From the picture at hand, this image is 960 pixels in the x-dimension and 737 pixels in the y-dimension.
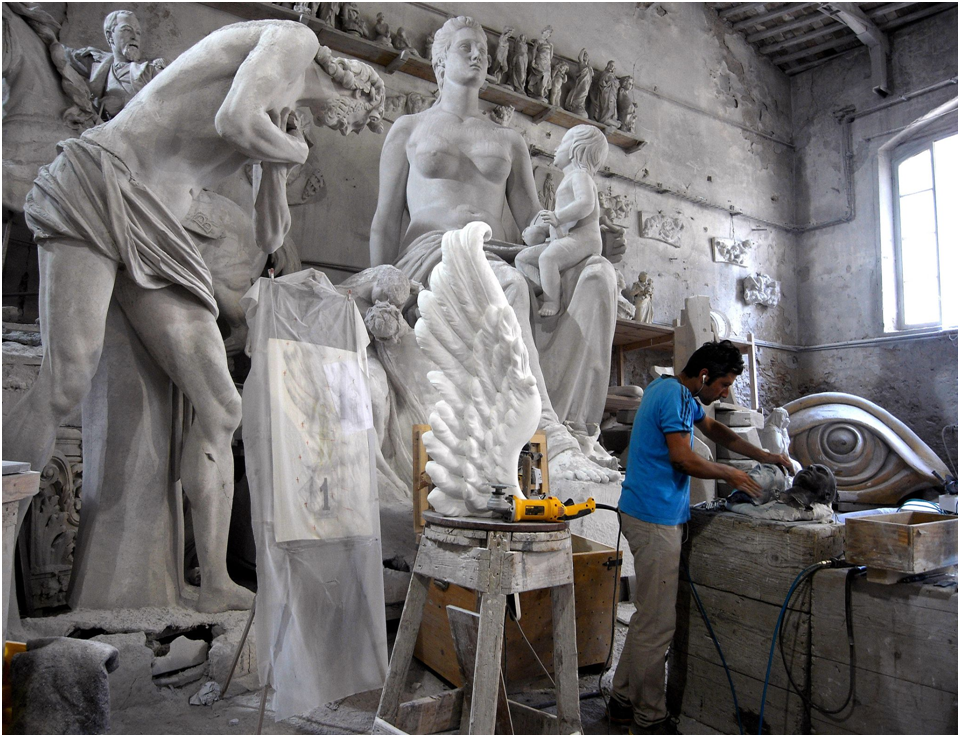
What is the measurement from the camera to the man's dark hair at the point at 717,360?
7.17 ft

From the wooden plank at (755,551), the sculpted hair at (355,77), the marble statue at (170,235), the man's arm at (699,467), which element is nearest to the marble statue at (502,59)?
the sculpted hair at (355,77)

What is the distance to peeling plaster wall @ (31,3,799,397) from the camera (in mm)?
5234

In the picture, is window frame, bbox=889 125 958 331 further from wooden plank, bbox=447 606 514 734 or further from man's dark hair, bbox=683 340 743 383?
wooden plank, bbox=447 606 514 734

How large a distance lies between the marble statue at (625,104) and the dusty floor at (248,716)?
5942 millimetres

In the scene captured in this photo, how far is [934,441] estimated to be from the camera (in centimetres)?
763

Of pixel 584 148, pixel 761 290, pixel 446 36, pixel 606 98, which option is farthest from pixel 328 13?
pixel 761 290

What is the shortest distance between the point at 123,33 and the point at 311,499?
2.90 meters

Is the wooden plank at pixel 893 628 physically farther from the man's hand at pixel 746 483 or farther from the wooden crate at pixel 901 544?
the man's hand at pixel 746 483

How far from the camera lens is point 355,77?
2.83m

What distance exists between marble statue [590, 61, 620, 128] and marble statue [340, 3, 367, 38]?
256 cm

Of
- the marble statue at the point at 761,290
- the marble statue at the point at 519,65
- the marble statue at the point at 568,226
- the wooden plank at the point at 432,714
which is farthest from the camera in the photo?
the marble statue at the point at 761,290

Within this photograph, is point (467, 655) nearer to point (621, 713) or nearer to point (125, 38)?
point (621, 713)

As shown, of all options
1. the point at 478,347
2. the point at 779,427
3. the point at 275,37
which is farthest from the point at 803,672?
the point at 779,427

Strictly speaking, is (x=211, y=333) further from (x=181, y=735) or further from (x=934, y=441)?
(x=934, y=441)
